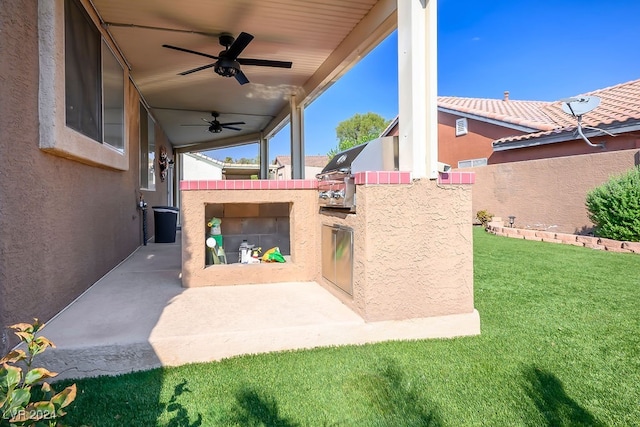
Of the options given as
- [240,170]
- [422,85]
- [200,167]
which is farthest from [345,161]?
[240,170]

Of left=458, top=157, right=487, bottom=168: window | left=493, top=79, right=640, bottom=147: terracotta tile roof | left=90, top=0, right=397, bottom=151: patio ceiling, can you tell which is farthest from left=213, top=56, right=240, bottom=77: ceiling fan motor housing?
left=458, top=157, right=487, bottom=168: window

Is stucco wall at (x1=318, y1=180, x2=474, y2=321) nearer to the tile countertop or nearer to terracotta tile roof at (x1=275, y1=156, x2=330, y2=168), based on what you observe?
the tile countertop

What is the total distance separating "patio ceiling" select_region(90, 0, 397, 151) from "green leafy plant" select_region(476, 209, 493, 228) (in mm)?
8084

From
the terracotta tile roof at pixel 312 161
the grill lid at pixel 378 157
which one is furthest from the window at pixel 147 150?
the terracotta tile roof at pixel 312 161

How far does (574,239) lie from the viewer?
368 inches

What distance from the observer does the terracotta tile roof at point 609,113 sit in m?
10.5

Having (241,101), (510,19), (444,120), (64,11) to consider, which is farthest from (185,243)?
(444,120)

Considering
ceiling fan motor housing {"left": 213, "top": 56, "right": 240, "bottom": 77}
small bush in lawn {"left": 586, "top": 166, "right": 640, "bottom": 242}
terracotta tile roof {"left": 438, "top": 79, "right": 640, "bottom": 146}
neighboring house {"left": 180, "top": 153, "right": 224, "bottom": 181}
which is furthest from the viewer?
neighboring house {"left": 180, "top": 153, "right": 224, "bottom": 181}

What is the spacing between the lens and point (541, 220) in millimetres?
11852

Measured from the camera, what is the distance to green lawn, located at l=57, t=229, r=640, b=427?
2291mm

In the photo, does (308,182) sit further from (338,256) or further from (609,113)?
(609,113)

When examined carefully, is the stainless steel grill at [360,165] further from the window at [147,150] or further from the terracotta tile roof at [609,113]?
the terracotta tile roof at [609,113]

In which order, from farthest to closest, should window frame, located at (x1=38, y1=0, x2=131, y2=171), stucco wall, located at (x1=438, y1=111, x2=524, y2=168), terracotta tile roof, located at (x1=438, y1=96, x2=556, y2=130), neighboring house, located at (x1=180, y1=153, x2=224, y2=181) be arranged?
neighboring house, located at (x1=180, y1=153, x2=224, y2=181) → stucco wall, located at (x1=438, y1=111, x2=524, y2=168) → terracotta tile roof, located at (x1=438, y1=96, x2=556, y2=130) → window frame, located at (x1=38, y1=0, x2=131, y2=171)

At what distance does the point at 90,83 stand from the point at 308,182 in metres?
3.00
